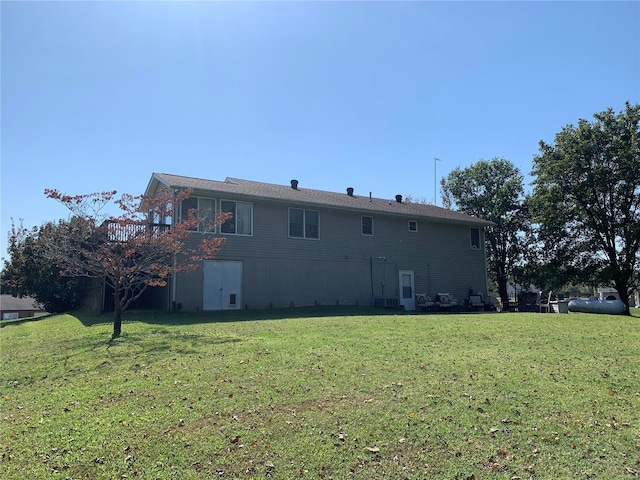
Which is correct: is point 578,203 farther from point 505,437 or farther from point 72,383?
point 72,383

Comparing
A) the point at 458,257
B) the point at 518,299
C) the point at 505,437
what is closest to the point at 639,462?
the point at 505,437

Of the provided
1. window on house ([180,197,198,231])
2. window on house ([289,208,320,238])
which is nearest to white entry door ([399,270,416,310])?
window on house ([289,208,320,238])

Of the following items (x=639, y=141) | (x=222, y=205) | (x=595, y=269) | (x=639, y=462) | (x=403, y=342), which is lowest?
(x=639, y=462)

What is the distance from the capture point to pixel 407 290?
22.3 meters

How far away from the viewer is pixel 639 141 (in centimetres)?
2158

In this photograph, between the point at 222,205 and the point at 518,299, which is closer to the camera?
the point at 222,205

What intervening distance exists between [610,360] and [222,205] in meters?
13.8

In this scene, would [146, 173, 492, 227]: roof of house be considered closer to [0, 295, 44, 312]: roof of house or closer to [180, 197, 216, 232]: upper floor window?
[180, 197, 216, 232]: upper floor window

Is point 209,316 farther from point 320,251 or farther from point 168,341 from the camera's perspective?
point 320,251

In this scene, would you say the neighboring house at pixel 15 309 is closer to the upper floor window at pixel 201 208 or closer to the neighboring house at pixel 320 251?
the neighboring house at pixel 320 251

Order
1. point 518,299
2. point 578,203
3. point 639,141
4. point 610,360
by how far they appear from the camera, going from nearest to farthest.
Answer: point 610,360, point 639,141, point 578,203, point 518,299

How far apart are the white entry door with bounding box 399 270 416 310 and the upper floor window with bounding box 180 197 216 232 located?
971 centimetres

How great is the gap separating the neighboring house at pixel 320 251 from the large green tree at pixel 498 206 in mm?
10411

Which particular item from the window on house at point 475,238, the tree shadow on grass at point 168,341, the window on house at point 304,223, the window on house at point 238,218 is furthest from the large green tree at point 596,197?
the tree shadow on grass at point 168,341
